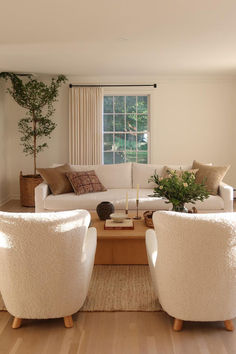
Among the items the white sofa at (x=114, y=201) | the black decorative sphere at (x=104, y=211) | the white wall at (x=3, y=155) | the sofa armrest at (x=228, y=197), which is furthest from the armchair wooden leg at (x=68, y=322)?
the white wall at (x=3, y=155)

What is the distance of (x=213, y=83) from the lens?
7.80 metres

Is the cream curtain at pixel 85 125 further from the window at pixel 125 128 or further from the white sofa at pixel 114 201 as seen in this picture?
the white sofa at pixel 114 201

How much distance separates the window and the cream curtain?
0.25 metres

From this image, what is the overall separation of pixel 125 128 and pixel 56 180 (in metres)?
2.75

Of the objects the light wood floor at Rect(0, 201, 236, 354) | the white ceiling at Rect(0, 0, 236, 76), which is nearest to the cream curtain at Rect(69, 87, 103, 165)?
the white ceiling at Rect(0, 0, 236, 76)

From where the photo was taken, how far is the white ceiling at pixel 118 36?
11.5 ft

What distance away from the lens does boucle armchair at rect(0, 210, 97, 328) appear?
2582 millimetres

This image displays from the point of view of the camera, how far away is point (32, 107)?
7199 millimetres

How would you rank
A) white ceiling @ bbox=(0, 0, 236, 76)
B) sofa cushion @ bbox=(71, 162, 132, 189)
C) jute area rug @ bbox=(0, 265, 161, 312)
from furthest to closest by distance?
sofa cushion @ bbox=(71, 162, 132, 189) → white ceiling @ bbox=(0, 0, 236, 76) → jute area rug @ bbox=(0, 265, 161, 312)

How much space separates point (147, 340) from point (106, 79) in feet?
19.2

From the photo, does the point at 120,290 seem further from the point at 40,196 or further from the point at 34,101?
the point at 34,101

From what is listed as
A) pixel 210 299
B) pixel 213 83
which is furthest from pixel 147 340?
pixel 213 83

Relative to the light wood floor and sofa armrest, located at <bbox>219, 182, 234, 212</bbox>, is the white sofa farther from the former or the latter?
the light wood floor

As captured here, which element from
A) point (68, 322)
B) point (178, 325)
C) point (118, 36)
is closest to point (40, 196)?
point (118, 36)
